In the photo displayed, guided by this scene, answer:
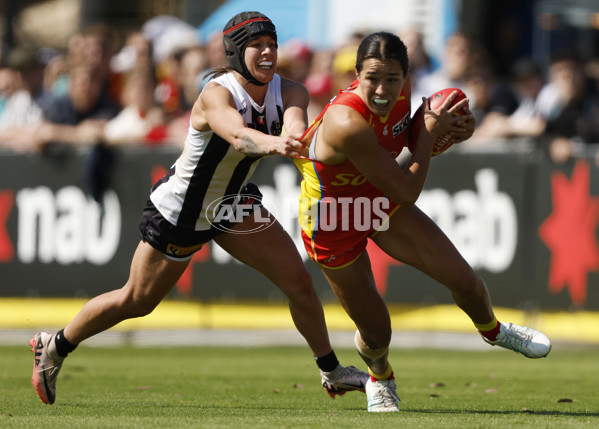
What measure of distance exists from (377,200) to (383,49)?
104cm

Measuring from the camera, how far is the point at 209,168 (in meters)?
7.32

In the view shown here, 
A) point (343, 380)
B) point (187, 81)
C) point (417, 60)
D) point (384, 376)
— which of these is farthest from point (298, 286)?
point (187, 81)

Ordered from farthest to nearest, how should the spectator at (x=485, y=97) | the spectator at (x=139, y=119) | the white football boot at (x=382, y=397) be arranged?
1. the spectator at (x=139, y=119)
2. the spectator at (x=485, y=97)
3. the white football boot at (x=382, y=397)

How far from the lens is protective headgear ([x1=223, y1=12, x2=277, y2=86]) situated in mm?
7098

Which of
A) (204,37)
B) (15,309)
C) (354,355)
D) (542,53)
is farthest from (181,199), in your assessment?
(204,37)

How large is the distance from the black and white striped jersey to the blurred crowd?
4.46 metres

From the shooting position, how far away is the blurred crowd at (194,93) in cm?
1252

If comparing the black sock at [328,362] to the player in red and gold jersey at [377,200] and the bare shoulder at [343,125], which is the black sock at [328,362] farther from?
the bare shoulder at [343,125]

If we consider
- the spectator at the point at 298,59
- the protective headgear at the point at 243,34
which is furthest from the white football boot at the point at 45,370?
the spectator at the point at 298,59

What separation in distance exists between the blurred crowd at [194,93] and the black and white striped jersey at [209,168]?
4.46 meters

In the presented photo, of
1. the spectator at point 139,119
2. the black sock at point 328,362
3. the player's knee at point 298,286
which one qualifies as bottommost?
the black sock at point 328,362

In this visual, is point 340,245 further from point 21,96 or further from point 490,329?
point 21,96

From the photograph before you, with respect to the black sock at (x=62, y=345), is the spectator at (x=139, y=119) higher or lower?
higher

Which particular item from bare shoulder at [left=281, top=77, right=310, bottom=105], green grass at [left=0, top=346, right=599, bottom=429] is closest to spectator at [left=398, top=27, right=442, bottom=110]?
green grass at [left=0, top=346, right=599, bottom=429]
